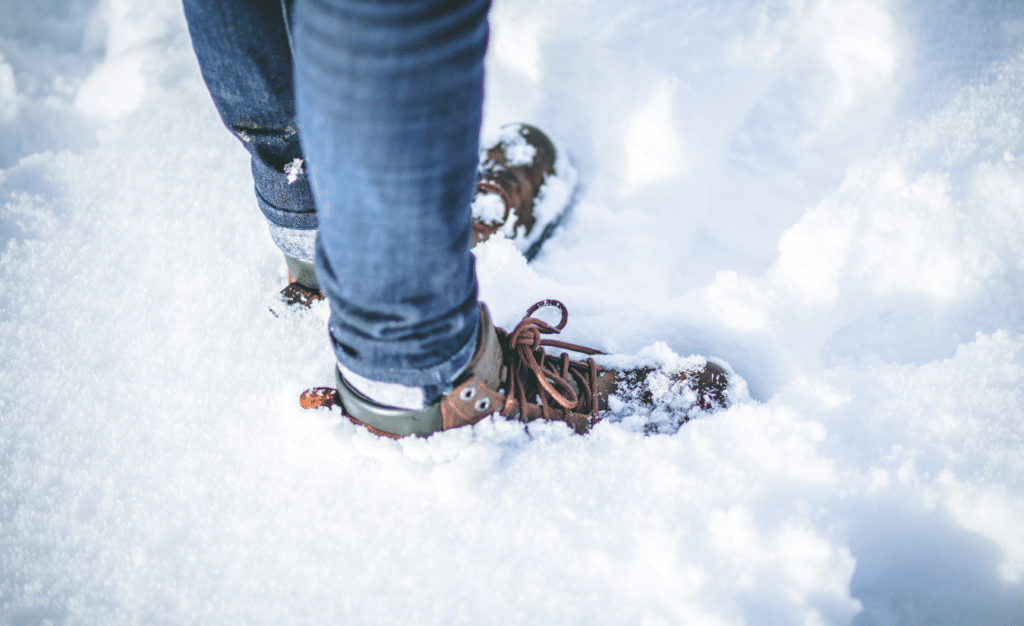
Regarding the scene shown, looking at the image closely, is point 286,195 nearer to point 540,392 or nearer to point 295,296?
point 295,296

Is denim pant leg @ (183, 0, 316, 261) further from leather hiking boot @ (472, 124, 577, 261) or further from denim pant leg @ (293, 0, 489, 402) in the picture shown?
leather hiking boot @ (472, 124, 577, 261)

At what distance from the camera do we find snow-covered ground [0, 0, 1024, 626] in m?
0.75

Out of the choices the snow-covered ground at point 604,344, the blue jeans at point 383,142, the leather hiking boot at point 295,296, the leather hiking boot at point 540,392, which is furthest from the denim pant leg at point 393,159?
the leather hiking boot at point 295,296

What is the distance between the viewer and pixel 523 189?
125 centimetres

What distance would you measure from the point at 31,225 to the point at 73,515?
0.74 metres

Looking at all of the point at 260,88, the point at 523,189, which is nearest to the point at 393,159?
the point at 260,88

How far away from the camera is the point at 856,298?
1046mm

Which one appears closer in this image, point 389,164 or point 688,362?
point 389,164

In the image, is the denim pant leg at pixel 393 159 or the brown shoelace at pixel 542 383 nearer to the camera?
the denim pant leg at pixel 393 159

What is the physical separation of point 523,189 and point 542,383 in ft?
1.89

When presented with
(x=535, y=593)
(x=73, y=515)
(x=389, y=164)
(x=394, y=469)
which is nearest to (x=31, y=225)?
(x=73, y=515)

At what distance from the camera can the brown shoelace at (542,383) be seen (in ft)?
2.76

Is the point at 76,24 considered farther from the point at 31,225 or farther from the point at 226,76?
the point at 226,76

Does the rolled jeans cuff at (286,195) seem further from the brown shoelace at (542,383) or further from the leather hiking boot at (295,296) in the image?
the brown shoelace at (542,383)
